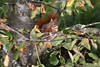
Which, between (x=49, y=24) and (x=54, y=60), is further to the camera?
(x=49, y=24)

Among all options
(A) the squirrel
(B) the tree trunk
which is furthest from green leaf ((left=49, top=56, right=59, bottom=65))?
(A) the squirrel

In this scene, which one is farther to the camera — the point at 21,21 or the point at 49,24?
the point at 49,24

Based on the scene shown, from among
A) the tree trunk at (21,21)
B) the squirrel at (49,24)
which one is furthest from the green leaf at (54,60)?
the squirrel at (49,24)

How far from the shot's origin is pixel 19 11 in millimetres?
1391

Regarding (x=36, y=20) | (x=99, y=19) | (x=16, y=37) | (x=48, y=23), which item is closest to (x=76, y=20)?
(x=99, y=19)

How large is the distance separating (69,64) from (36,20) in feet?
1.15

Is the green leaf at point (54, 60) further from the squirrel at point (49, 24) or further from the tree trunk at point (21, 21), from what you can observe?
the squirrel at point (49, 24)

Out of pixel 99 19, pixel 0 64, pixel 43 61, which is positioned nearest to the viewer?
pixel 0 64

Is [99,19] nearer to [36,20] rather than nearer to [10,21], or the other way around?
[36,20]

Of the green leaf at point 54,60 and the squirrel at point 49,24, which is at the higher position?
the squirrel at point 49,24

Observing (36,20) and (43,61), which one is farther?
(43,61)

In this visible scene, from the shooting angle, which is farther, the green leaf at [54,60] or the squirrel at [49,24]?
the squirrel at [49,24]

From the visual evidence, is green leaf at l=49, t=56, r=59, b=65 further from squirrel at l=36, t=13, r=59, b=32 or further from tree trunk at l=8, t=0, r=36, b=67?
squirrel at l=36, t=13, r=59, b=32

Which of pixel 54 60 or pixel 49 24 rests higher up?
pixel 49 24
